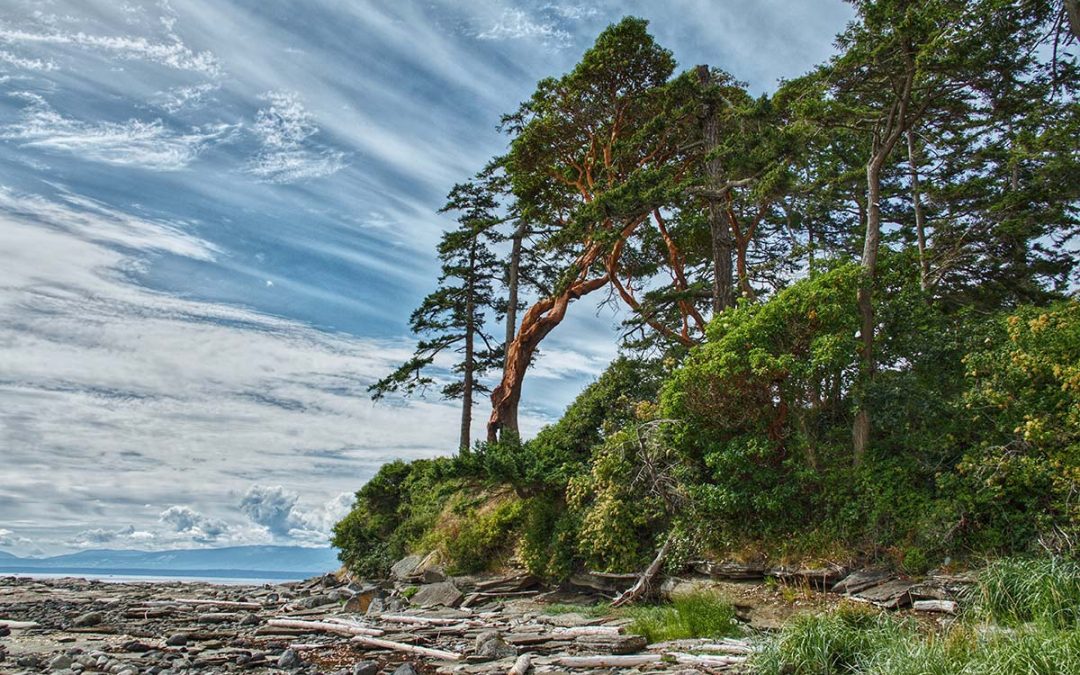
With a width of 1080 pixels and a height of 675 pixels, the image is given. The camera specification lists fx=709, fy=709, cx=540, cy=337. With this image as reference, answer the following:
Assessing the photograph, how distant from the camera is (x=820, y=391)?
14.0 m

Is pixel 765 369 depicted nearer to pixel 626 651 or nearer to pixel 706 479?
pixel 706 479

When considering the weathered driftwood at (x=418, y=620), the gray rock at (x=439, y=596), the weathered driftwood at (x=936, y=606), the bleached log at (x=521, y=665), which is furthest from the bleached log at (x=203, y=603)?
the weathered driftwood at (x=936, y=606)

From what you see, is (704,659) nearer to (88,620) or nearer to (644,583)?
(644,583)

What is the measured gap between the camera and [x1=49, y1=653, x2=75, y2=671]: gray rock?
32.0 feet

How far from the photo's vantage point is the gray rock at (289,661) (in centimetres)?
967

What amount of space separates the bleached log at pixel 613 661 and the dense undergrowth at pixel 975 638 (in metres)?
1.64

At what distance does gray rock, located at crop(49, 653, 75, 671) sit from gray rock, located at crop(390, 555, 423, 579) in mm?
8702

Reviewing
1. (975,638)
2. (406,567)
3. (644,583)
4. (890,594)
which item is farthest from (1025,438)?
(406,567)

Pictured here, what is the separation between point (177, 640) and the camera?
1172 cm

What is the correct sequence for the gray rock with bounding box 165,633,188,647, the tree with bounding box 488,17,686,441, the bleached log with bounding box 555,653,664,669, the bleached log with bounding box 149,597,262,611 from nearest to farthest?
the bleached log with bounding box 555,653,664,669 < the gray rock with bounding box 165,633,188,647 < the bleached log with bounding box 149,597,262,611 < the tree with bounding box 488,17,686,441

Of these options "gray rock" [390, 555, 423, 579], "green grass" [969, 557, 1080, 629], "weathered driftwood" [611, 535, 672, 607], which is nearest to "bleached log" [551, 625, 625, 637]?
"weathered driftwood" [611, 535, 672, 607]

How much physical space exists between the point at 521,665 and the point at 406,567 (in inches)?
410

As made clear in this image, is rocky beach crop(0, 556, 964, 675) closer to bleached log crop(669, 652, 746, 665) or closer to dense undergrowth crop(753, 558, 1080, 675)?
bleached log crop(669, 652, 746, 665)

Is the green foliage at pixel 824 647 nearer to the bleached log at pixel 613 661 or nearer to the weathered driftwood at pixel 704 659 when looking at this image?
the weathered driftwood at pixel 704 659
